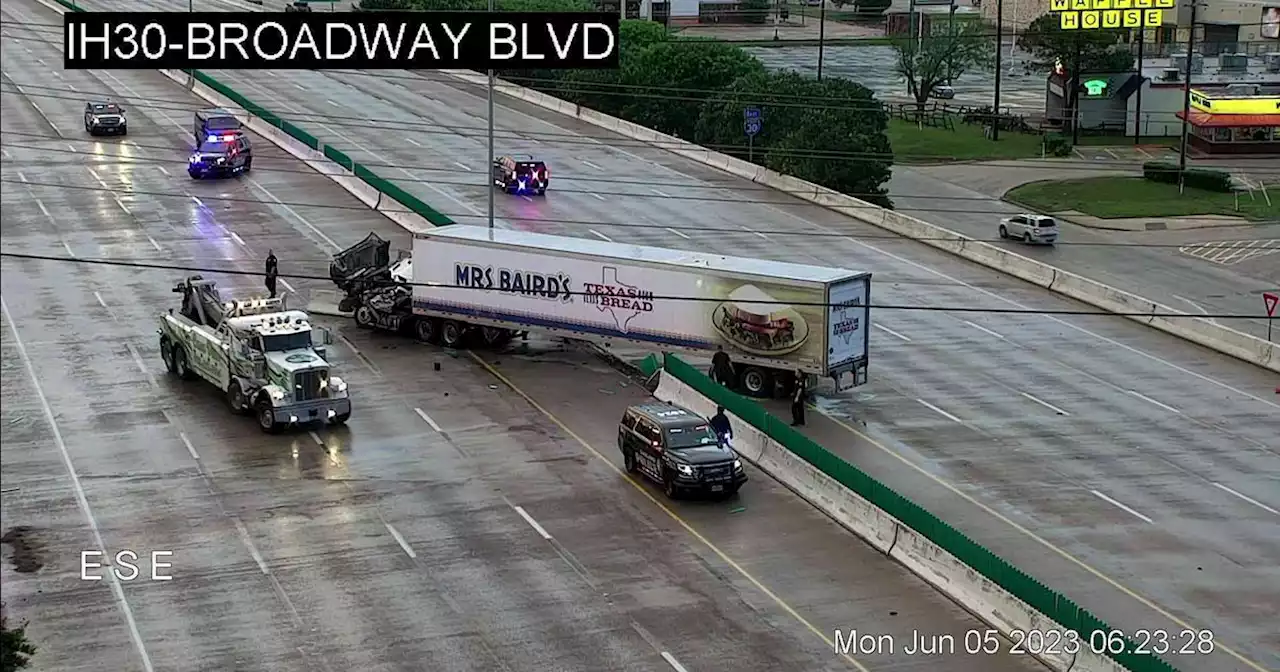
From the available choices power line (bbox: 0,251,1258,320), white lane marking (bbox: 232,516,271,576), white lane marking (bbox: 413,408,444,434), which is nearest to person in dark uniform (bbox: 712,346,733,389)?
power line (bbox: 0,251,1258,320)

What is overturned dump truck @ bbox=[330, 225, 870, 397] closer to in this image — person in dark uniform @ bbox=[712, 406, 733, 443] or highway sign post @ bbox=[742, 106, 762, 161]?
person in dark uniform @ bbox=[712, 406, 733, 443]

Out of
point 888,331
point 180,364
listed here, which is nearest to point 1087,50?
point 888,331

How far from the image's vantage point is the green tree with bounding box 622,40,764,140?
102 metres

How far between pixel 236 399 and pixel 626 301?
11134 mm

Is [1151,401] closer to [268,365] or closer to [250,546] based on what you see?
[268,365]

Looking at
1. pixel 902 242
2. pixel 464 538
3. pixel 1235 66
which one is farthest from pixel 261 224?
pixel 1235 66

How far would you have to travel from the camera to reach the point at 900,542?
3350 centimetres

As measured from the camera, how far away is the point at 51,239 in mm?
66000

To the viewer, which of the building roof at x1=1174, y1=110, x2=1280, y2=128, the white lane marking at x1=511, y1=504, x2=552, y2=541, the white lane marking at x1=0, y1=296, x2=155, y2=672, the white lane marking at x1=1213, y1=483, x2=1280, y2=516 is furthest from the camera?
the building roof at x1=1174, y1=110, x2=1280, y2=128

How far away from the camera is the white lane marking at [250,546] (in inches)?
1305

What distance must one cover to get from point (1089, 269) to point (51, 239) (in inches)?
1560

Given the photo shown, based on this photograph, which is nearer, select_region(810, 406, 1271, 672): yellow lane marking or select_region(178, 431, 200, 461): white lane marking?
select_region(810, 406, 1271, 672): yellow lane marking

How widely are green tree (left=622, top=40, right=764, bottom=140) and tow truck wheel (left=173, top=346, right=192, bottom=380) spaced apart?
186 ft
